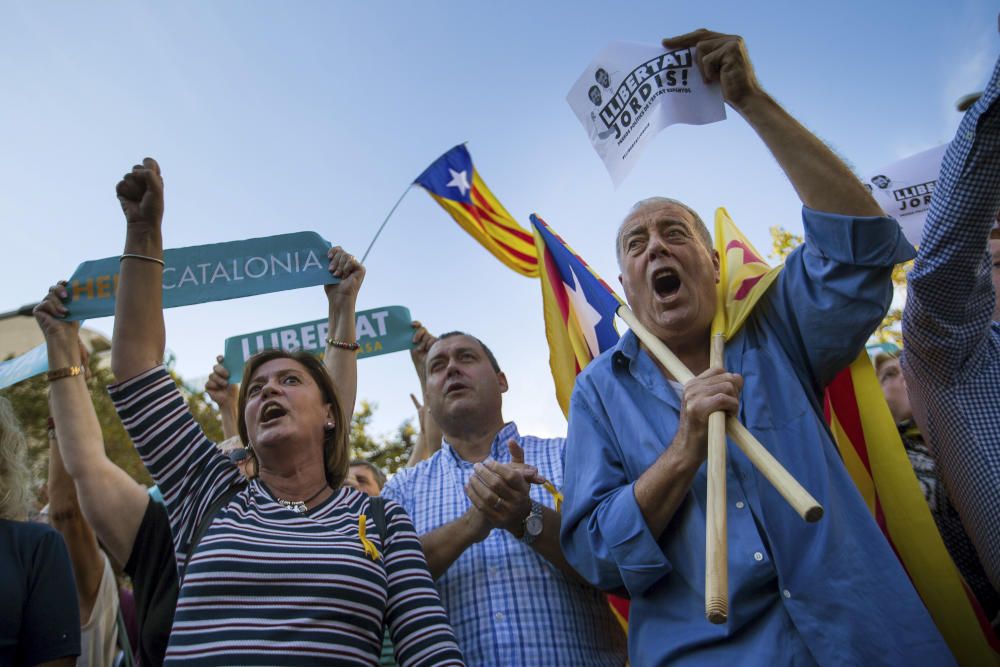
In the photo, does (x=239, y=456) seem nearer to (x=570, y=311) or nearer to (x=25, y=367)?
(x=25, y=367)

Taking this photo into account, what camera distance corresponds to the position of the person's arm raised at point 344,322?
3453 millimetres

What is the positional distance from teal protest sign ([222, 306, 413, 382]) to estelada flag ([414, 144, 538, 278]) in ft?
4.94

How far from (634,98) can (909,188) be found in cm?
236

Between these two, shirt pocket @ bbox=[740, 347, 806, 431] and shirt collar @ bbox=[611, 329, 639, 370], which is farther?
shirt collar @ bbox=[611, 329, 639, 370]

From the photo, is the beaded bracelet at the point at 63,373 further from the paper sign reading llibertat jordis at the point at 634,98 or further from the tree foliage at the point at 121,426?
the tree foliage at the point at 121,426

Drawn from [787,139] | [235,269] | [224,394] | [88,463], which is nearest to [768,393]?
[787,139]

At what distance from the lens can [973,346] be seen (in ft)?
7.78

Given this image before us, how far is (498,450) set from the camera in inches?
131

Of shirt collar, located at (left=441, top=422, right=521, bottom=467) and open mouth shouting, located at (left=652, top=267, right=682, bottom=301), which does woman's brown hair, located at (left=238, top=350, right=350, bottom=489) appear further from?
open mouth shouting, located at (left=652, top=267, right=682, bottom=301)

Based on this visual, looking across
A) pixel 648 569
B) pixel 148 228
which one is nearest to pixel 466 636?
pixel 648 569

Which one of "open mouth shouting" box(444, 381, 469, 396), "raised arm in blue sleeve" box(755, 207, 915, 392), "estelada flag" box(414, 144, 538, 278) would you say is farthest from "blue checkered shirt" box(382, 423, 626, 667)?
"estelada flag" box(414, 144, 538, 278)

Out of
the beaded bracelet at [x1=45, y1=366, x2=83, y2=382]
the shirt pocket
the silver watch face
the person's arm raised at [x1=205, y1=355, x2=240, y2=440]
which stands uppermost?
the person's arm raised at [x1=205, y1=355, x2=240, y2=440]

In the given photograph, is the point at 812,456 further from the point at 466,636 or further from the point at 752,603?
the point at 466,636

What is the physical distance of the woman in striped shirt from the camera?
2.02m
